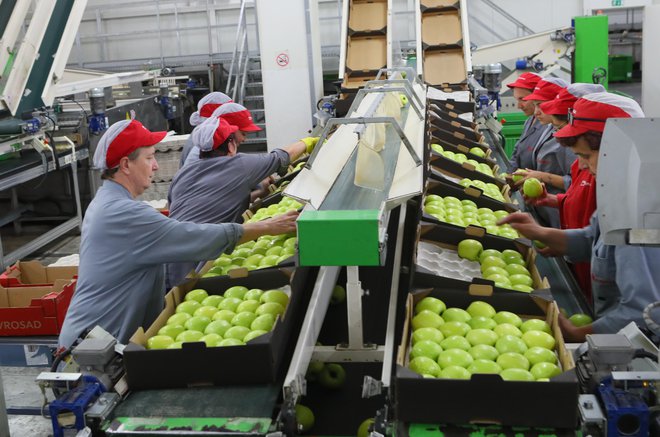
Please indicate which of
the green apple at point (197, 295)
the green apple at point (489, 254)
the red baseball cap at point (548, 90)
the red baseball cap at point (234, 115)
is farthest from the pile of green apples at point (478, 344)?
the red baseball cap at point (548, 90)

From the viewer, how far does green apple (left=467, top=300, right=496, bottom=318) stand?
2.43 metres

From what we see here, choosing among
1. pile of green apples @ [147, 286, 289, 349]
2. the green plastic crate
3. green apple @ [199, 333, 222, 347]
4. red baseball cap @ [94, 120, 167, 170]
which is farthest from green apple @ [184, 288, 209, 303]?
the green plastic crate

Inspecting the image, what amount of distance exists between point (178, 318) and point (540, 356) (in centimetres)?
124

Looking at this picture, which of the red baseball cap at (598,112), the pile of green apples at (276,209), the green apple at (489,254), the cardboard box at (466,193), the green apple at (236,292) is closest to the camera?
the green apple at (236,292)

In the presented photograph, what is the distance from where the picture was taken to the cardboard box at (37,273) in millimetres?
5352

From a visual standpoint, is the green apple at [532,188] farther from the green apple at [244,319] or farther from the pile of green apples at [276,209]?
the green apple at [244,319]

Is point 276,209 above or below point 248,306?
above

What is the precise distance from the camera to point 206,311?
100 inches

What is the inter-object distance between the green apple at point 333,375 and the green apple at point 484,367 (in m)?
0.78

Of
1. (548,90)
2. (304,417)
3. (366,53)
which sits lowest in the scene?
(304,417)

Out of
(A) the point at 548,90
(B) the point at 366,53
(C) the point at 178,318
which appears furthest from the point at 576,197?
(B) the point at 366,53

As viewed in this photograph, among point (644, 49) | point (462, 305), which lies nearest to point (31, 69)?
point (462, 305)

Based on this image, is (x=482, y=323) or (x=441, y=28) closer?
(x=482, y=323)

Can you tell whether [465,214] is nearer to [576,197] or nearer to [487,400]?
[576,197]
